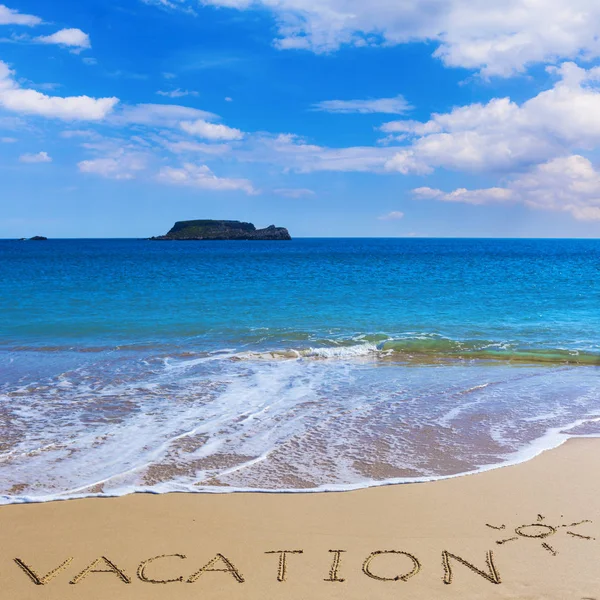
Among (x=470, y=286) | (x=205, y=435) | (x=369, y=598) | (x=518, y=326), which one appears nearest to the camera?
(x=369, y=598)

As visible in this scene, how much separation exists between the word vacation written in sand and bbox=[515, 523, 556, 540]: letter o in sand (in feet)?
0.60

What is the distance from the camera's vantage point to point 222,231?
626 feet

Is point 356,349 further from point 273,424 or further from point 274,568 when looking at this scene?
point 274,568

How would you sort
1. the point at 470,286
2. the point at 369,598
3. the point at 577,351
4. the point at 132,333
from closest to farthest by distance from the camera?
the point at 369,598, the point at 577,351, the point at 132,333, the point at 470,286

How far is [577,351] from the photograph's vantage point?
15.1m

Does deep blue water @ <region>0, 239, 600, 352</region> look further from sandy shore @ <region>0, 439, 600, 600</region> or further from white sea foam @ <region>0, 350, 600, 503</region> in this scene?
sandy shore @ <region>0, 439, 600, 600</region>

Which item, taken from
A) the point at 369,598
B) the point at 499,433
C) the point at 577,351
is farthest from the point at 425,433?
the point at 577,351

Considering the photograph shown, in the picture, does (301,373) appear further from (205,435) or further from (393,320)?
(393,320)

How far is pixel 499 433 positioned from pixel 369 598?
472 cm

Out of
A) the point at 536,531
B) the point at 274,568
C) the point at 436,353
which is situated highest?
the point at 436,353

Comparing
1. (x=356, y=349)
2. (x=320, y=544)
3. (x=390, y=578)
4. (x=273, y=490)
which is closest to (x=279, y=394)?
(x=273, y=490)

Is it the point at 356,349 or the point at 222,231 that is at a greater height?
the point at 222,231

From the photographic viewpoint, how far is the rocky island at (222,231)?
18938 cm

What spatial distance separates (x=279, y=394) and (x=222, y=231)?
184 meters
